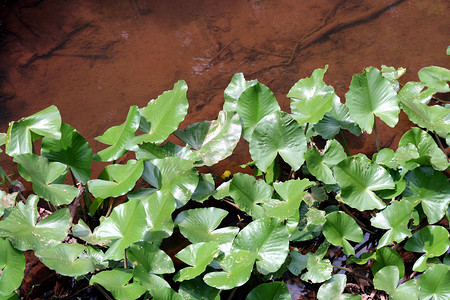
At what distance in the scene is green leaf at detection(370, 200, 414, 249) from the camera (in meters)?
1.56

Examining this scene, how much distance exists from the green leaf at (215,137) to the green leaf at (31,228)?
50 centimetres

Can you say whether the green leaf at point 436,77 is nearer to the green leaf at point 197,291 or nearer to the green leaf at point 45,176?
the green leaf at point 197,291

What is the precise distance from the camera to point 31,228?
4.92 ft

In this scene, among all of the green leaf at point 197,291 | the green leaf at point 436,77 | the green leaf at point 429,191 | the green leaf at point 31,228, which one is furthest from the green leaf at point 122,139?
the green leaf at point 436,77

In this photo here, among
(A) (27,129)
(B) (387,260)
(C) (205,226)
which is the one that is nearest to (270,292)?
(C) (205,226)

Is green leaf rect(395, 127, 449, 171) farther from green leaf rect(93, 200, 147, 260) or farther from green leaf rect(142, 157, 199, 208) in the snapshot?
green leaf rect(93, 200, 147, 260)

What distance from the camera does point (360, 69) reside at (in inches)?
90.8

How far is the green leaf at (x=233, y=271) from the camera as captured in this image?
1362 millimetres

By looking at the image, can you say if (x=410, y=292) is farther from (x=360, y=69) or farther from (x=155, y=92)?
(x=155, y=92)

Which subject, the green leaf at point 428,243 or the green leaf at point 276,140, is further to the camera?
the green leaf at point 276,140

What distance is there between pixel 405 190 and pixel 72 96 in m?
1.45

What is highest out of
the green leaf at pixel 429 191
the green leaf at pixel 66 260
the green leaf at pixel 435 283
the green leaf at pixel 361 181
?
the green leaf at pixel 66 260

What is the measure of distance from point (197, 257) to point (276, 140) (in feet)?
1.67

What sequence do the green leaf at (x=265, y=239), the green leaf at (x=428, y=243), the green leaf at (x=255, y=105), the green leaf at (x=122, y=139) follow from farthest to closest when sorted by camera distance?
1. the green leaf at (x=255, y=105)
2. the green leaf at (x=122, y=139)
3. the green leaf at (x=428, y=243)
4. the green leaf at (x=265, y=239)
